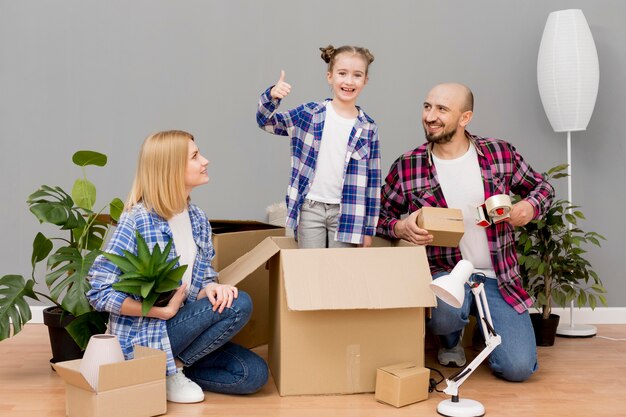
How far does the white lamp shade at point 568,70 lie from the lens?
337 cm

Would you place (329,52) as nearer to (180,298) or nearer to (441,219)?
(441,219)

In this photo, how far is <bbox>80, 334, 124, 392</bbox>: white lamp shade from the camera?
7.06 ft

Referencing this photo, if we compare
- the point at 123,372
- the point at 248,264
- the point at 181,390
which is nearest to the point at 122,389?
the point at 123,372

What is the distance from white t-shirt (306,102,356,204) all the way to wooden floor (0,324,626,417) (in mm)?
718

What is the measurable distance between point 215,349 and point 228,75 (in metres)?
1.54

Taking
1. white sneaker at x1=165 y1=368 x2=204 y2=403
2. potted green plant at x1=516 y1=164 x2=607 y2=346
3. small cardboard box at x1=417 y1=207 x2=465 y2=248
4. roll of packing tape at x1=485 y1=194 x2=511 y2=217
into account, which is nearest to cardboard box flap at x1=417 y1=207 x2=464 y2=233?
small cardboard box at x1=417 y1=207 x2=465 y2=248

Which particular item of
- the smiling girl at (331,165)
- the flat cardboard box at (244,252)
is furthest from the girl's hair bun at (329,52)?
the flat cardboard box at (244,252)

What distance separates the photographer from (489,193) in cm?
293

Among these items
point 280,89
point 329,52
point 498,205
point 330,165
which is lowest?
point 498,205

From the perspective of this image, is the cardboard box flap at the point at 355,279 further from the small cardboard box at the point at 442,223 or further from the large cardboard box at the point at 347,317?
the small cardboard box at the point at 442,223

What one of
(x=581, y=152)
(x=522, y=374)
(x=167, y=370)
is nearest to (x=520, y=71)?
(x=581, y=152)

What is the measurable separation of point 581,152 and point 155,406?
2.46 m

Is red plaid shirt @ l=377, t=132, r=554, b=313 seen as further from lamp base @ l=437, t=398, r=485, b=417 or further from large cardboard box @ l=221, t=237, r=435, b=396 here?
lamp base @ l=437, t=398, r=485, b=417

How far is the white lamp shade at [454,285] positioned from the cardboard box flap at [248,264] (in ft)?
1.98
